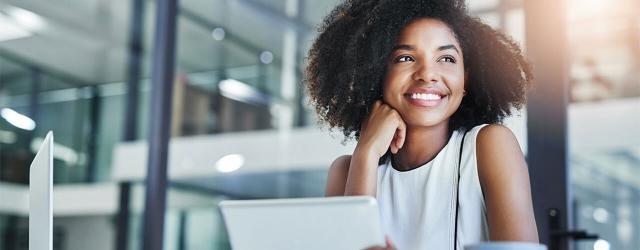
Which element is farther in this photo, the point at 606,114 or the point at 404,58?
the point at 606,114

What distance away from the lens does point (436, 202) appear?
1.55 m

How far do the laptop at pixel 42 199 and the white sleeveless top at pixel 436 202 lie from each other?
60 centimetres

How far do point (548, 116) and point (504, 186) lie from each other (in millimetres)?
1273

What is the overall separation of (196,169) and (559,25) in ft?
7.17

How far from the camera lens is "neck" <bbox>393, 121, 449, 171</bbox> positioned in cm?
163

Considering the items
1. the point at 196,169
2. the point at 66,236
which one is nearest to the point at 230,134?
the point at 196,169

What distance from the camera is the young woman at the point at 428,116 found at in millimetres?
1507

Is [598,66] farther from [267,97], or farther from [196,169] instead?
[196,169]

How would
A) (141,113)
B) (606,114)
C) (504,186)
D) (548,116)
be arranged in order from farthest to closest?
(141,113) < (606,114) < (548,116) < (504,186)

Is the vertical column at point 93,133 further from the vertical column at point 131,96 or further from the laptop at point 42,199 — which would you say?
the laptop at point 42,199

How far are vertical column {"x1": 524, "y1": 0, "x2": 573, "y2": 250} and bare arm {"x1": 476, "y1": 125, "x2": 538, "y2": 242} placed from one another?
44.9 inches

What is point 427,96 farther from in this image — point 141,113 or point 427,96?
point 141,113

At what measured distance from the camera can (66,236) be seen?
4160mm

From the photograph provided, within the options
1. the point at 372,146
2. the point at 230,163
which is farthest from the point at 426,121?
the point at 230,163
